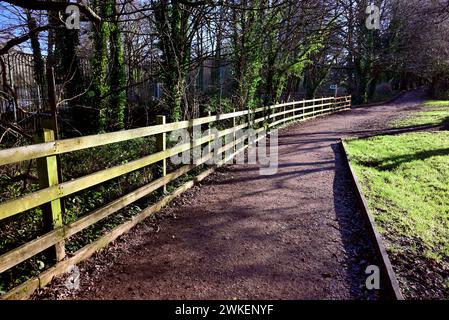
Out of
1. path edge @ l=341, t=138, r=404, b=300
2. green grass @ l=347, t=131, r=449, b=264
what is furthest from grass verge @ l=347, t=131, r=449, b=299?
path edge @ l=341, t=138, r=404, b=300

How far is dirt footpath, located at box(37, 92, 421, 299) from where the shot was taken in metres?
3.30

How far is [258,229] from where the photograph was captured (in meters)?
4.73

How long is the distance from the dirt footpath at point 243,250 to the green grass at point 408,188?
46 cm

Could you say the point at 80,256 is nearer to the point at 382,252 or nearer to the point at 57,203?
the point at 57,203

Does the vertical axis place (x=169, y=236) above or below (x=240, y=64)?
below

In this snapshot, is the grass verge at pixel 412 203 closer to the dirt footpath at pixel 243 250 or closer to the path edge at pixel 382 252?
the path edge at pixel 382 252

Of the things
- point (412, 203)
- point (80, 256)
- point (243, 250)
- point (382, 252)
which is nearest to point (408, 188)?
point (412, 203)

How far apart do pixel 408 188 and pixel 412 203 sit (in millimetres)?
946

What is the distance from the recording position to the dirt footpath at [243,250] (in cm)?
330
